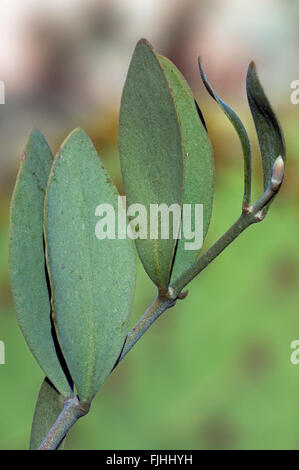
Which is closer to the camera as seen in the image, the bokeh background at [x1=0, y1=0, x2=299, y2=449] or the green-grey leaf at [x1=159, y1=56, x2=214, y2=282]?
the green-grey leaf at [x1=159, y1=56, x2=214, y2=282]

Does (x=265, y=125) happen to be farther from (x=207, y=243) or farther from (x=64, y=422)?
(x=207, y=243)

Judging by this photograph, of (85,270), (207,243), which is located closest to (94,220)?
(85,270)

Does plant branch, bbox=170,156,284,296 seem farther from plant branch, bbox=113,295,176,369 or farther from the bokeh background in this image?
the bokeh background

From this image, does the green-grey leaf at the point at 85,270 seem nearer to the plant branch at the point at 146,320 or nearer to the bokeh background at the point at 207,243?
the plant branch at the point at 146,320

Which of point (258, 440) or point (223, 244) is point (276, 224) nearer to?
point (258, 440)

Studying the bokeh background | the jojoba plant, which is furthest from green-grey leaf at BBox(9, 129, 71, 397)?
the bokeh background

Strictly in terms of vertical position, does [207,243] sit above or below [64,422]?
below

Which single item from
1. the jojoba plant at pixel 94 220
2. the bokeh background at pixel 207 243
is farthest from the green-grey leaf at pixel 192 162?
the bokeh background at pixel 207 243
